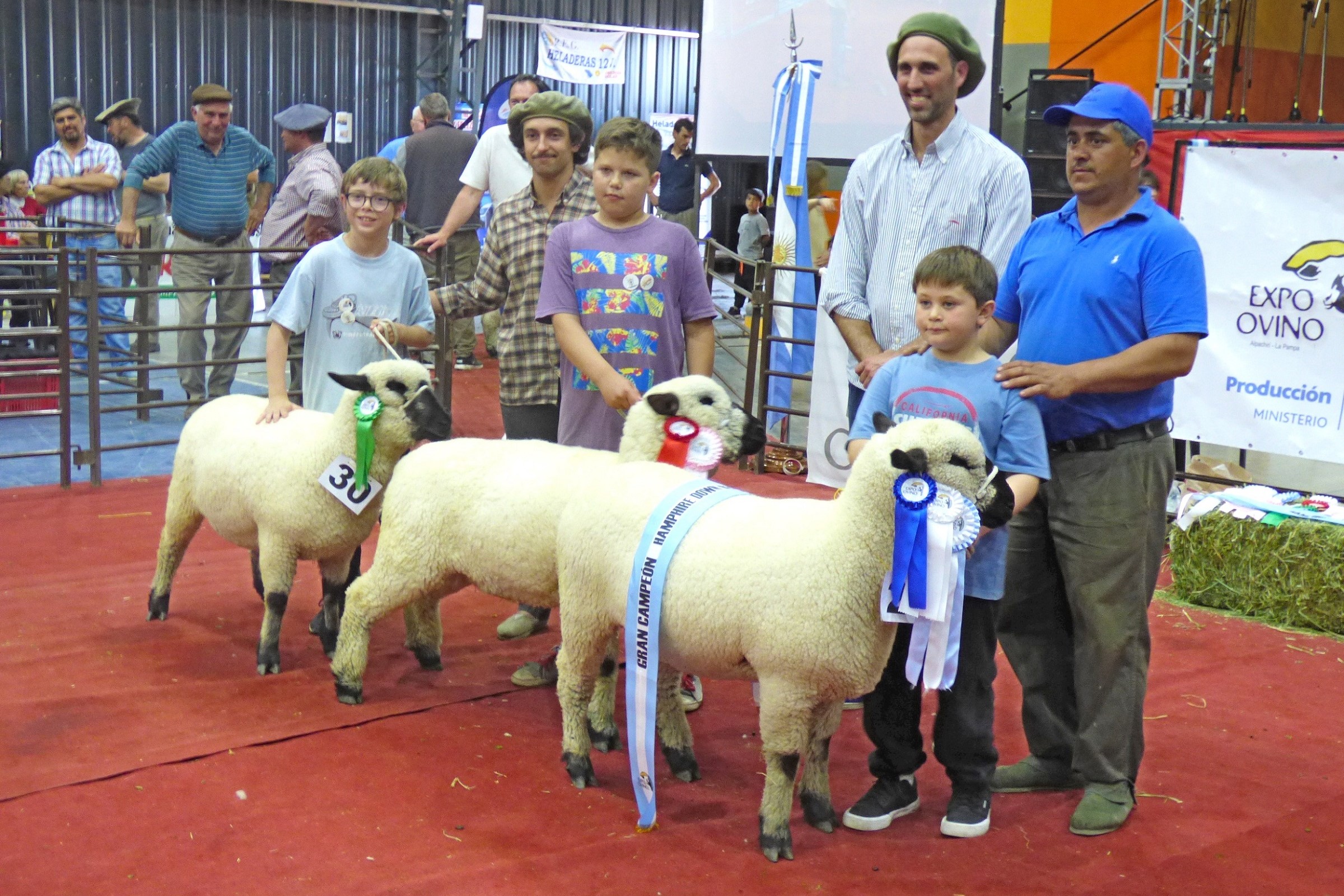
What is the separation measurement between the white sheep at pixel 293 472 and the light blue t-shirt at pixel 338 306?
17cm

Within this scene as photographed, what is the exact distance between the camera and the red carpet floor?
2.88 m

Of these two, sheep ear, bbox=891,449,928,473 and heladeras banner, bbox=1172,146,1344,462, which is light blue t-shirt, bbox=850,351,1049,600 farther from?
heladeras banner, bbox=1172,146,1344,462

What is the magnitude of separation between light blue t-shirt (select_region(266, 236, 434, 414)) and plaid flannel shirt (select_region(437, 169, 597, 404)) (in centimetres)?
18

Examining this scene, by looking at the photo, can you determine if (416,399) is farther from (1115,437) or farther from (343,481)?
(1115,437)

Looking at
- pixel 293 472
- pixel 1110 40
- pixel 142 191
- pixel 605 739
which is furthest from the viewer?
pixel 1110 40

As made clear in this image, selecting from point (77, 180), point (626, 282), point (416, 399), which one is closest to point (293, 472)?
point (416, 399)

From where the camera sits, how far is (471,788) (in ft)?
10.9

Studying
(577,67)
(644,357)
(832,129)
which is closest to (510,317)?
(644,357)

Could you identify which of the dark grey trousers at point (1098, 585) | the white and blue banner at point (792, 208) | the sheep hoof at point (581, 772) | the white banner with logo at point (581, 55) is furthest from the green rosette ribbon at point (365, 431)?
the white banner with logo at point (581, 55)

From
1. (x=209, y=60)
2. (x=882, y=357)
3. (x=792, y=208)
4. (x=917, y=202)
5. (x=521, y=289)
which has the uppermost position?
(x=209, y=60)

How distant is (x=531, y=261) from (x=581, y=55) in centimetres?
1643

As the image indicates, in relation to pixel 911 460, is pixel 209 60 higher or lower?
higher

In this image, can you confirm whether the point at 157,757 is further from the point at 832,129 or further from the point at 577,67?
the point at 577,67

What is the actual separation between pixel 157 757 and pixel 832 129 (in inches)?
246
